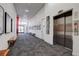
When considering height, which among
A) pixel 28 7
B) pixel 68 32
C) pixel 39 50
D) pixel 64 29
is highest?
pixel 28 7

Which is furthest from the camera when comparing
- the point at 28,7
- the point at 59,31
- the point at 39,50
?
the point at 28,7

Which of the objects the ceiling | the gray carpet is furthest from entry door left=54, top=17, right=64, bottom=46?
the ceiling

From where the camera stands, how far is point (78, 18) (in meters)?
4.72

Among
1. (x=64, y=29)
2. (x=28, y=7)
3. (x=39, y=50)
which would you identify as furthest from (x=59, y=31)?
(x=28, y=7)

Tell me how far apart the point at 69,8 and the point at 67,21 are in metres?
1.13

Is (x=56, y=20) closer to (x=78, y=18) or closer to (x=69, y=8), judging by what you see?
(x=69, y=8)

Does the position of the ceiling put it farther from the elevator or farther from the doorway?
the doorway

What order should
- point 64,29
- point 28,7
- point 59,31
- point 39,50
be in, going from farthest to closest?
1. point 28,7
2. point 59,31
3. point 64,29
4. point 39,50

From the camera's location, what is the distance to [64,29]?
669 centimetres

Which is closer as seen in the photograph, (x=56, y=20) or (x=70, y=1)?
(x=70, y=1)

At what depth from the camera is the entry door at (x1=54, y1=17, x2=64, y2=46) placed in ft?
23.0

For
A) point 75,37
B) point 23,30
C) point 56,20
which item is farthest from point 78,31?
point 23,30

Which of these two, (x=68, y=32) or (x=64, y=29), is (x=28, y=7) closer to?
(x=64, y=29)

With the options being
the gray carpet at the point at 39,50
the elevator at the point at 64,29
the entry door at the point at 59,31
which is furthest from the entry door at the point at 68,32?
the entry door at the point at 59,31
